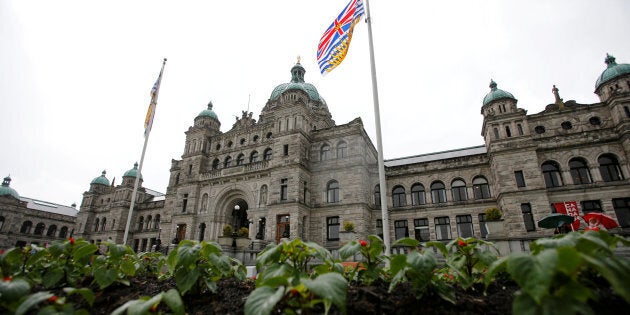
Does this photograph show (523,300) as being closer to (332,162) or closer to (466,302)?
(466,302)

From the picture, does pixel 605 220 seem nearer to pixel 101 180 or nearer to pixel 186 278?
pixel 186 278

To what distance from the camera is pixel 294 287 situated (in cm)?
234

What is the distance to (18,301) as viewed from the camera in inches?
99.4

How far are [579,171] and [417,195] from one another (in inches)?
504

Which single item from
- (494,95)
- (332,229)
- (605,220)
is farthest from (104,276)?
(494,95)

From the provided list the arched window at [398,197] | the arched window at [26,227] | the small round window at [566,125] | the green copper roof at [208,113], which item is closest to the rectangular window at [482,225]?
the arched window at [398,197]

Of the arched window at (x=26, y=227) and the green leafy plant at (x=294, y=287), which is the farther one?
the arched window at (x=26, y=227)

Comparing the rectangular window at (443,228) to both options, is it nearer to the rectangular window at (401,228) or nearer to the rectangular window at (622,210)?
the rectangular window at (401,228)

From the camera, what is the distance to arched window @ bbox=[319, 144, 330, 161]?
94.8ft

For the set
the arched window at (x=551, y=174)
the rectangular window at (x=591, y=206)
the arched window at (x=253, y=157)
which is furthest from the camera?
the arched window at (x=253, y=157)

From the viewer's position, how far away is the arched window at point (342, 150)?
28159 mm

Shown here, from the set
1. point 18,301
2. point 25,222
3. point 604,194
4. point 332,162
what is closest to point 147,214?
point 25,222

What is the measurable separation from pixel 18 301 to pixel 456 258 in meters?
4.65

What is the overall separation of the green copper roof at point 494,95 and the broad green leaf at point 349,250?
29.9 meters
